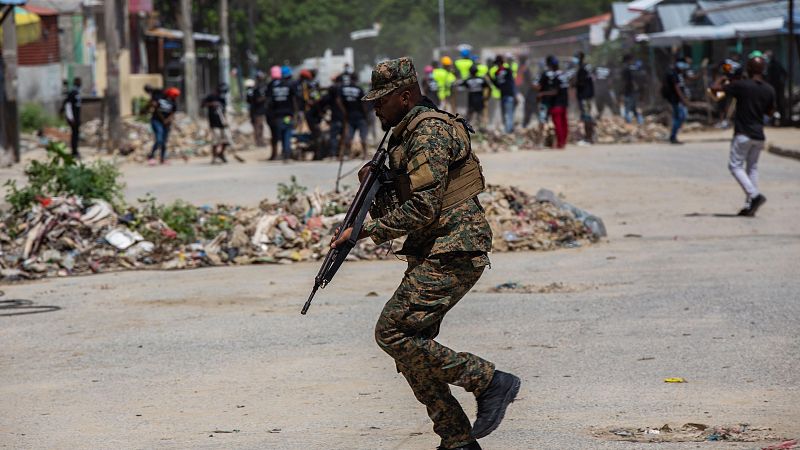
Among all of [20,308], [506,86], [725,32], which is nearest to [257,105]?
[506,86]

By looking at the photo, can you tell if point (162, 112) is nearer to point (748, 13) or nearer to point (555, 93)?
point (555, 93)

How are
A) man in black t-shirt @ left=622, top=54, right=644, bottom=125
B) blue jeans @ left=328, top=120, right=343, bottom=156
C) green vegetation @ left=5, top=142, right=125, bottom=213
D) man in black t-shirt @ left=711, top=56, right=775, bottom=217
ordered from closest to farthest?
green vegetation @ left=5, top=142, right=125, bottom=213 → man in black t-shirt @ left=711, top=56, right=775, bottom=217 → blue jeans @ left=328, top=120, right=343, bottom=156 → man in black t-shirt @ left=622, top=54, right=644, bottom=125

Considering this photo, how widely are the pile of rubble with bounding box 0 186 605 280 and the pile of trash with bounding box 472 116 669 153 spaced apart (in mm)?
12145

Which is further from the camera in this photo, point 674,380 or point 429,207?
point 674,380

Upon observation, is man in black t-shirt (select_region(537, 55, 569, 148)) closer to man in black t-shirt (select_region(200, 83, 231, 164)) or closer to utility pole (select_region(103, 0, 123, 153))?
man in black t-shirt (select_region(200, 83, 231, 164))

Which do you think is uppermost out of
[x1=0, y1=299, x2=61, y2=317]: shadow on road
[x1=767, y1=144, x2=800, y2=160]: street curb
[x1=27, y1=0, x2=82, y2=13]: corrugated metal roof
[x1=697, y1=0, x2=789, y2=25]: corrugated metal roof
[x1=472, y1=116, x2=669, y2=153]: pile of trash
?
[x1=27, y1=0, x2=82, y2=13]: corrugated metal roof

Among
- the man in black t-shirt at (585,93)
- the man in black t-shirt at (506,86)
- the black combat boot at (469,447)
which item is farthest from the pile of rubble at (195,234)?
the man in black t-shirt at (506,86)

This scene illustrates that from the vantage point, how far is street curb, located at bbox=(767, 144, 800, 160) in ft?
74.9

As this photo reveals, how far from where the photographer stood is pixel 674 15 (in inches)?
1740

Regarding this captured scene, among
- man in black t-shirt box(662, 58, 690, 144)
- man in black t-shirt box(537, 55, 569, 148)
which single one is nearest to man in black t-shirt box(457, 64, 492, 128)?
man in black t-shirt box(537, 55, 569, 148)

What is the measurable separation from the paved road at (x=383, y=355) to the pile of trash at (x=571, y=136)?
39.3 feet

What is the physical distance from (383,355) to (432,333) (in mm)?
2698

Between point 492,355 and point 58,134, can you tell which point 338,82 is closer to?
point 58,134

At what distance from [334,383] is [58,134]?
27.6m
